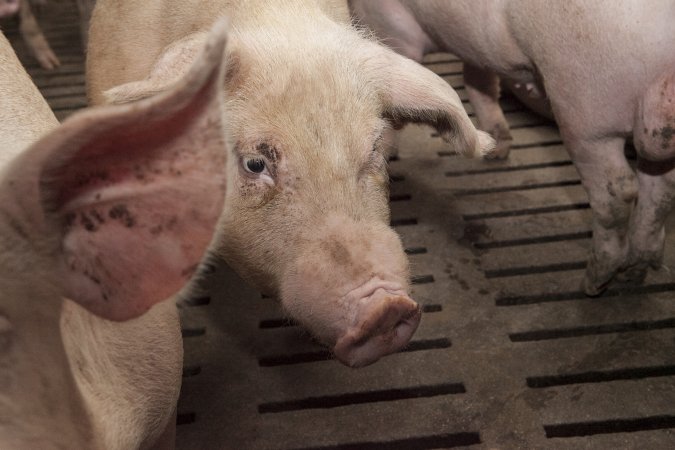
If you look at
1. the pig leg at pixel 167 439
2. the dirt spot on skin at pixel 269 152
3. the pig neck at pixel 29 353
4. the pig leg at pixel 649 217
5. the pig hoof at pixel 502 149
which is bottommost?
the pig hoof at pixel 502 149

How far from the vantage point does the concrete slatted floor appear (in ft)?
6.45

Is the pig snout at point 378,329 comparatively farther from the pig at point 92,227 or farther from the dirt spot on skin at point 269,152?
the pig at point 92,227

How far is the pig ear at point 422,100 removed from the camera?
1.84 m

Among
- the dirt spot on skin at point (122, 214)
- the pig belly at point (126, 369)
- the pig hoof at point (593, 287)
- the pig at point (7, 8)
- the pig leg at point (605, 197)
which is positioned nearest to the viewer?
A: the dirt spot on skin at point (122, 214)

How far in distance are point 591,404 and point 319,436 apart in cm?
73

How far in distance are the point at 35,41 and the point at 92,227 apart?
12.2 feet

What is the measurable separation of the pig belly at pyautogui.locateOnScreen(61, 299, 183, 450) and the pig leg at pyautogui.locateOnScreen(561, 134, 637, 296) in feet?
4.54

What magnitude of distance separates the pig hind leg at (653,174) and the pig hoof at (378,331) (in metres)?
0.93

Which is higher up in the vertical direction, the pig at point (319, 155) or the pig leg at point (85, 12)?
the pig at point (319, 155)

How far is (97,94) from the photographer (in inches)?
90.2

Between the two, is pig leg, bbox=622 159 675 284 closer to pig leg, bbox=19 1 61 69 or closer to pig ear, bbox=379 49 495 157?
pig ear, bbox=379 49 495 157

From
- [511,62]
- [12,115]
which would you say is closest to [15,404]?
[12,115]

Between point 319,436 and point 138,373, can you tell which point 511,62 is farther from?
point 138,373

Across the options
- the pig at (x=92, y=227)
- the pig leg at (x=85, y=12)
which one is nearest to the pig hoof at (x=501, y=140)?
the pig leg at (x=85, y=12)
